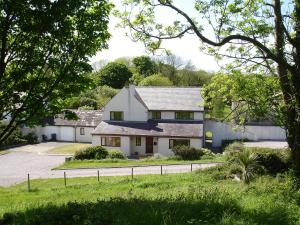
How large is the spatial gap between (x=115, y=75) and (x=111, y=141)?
42.9 metres

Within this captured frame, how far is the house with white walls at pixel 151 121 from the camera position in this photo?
48406 mm

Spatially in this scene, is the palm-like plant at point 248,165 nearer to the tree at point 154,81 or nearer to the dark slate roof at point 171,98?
the dark slate roof at point 171,98

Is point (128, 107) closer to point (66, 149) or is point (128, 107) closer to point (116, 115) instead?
point (116, 115)

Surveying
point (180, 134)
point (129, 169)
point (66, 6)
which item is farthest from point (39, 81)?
point (180, 134)

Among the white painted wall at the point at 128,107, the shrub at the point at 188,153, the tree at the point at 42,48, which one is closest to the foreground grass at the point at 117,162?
the shrub at the point at 188,153

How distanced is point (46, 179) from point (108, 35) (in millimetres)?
21904

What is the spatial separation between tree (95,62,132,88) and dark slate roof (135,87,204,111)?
35.4 m

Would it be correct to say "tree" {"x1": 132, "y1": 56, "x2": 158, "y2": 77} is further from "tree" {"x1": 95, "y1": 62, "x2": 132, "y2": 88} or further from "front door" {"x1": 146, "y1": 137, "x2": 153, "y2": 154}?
"front door" {"x1": 146, "y1": 137, "x2": 153, "y2": 154}

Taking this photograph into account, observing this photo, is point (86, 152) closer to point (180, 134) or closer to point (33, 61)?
point (180, 134)

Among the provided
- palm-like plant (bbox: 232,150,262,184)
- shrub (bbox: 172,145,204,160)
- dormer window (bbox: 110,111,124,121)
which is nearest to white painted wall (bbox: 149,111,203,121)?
dormer window (bbox: 110,111,124,121)

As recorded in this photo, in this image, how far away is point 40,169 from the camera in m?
39.0

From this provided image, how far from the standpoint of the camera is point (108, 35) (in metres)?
14.1

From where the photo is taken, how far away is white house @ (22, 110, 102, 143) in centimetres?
5891

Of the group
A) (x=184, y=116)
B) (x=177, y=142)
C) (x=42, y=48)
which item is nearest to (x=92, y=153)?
(x=177, y=142)
